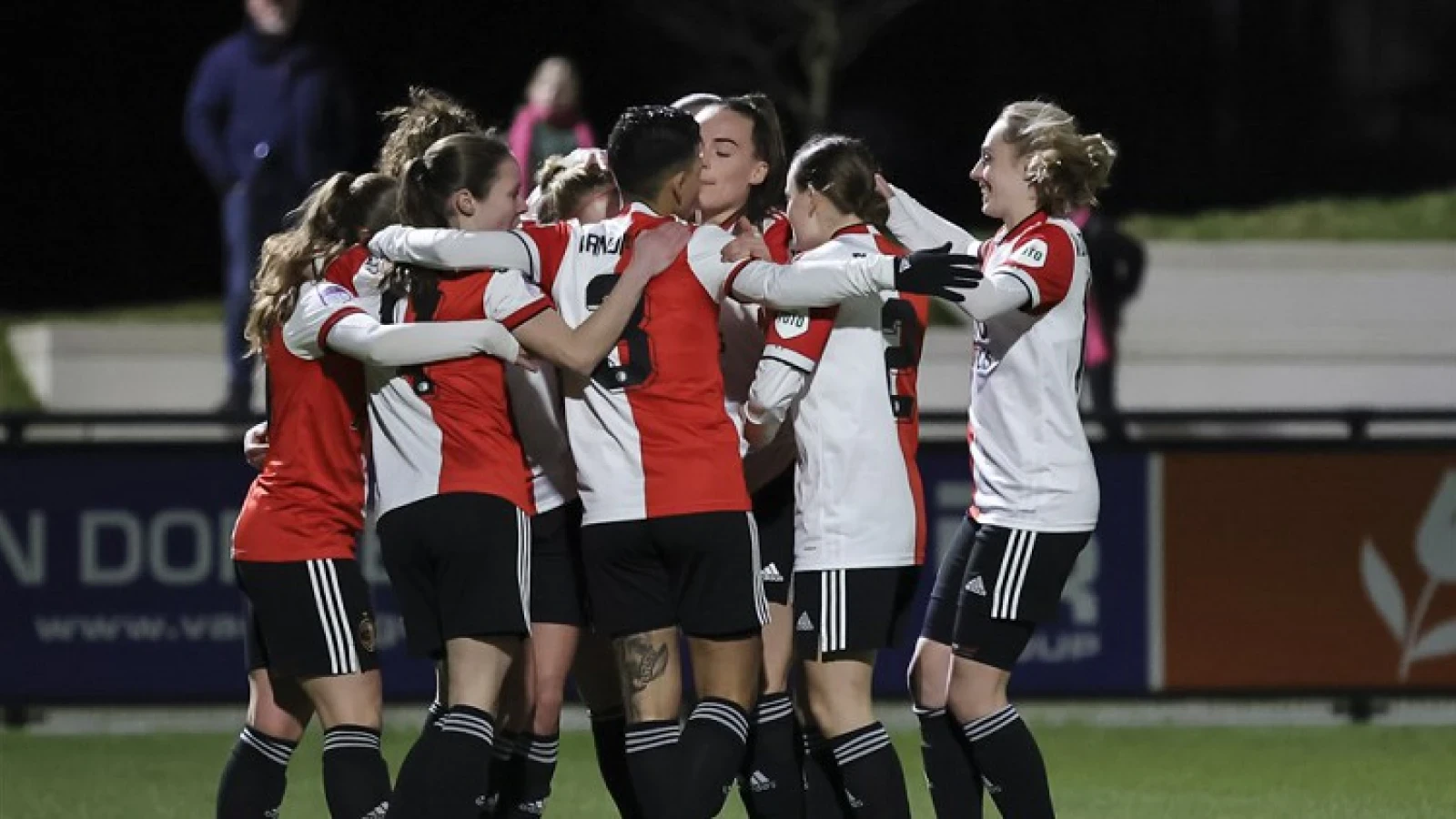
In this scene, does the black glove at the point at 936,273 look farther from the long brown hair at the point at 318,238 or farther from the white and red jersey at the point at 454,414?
the long brown hair at the point at 318,238

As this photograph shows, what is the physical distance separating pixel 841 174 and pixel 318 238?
136 cm

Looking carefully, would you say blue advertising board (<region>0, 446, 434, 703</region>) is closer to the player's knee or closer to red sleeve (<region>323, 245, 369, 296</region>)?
the player's knee

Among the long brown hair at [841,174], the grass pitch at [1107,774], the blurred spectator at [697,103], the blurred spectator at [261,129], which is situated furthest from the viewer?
the blurred spectator at [261,129]

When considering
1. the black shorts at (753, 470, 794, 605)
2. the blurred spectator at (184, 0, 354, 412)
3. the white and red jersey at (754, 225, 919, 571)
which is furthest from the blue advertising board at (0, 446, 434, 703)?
the white and red jersey at (754, 225, 919, 571)

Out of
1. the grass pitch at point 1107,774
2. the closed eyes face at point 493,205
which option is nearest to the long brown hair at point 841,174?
the closed eyes face at point 493,205

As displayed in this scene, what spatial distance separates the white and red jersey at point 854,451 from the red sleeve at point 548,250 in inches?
24.6

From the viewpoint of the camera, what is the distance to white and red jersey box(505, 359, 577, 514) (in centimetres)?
669

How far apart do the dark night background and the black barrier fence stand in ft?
31.7

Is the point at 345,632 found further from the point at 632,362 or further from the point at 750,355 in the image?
the point at 750,355

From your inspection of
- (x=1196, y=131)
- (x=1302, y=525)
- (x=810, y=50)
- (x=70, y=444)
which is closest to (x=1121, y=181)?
(x=1196, y=131)

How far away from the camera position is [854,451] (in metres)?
6.50

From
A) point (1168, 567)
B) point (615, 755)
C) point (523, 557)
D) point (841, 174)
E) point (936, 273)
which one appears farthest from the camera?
point (1168, 567)

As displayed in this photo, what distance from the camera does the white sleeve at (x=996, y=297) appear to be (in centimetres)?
632

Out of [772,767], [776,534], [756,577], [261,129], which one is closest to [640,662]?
[756,577]
